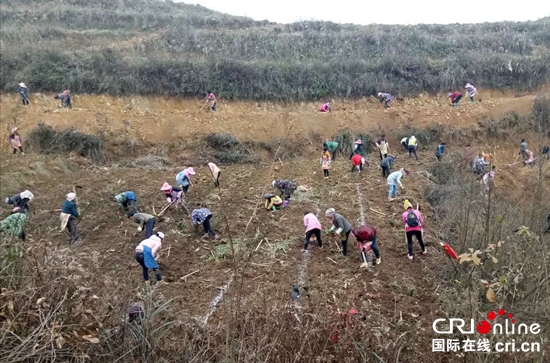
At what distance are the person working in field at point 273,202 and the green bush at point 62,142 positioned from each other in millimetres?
8942

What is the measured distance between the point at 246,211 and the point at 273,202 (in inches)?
31.3

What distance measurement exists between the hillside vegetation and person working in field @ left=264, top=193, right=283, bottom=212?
11685 mm

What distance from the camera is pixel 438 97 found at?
934 inches

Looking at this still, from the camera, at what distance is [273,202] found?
445 inches

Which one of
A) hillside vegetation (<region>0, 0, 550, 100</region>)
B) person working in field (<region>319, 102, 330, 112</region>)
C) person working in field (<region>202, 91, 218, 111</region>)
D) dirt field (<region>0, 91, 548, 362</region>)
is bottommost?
dirt field (<region>0, 91, 548, 362</region>)

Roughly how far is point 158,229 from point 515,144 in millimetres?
18106

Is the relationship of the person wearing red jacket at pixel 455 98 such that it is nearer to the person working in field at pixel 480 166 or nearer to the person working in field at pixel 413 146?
the person working in field at pixel 413 146

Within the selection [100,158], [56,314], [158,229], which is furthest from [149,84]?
[56,314]

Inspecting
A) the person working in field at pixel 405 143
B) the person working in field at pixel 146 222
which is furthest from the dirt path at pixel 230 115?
the person working in field at pixel 146 222

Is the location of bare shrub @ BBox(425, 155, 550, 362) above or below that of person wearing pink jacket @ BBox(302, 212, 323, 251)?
above

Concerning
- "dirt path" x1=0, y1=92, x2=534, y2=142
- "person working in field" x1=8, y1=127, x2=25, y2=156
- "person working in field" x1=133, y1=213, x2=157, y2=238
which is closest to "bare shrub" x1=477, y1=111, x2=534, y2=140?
"dirt path" x1=0, y1=92, x2=534, y2=142

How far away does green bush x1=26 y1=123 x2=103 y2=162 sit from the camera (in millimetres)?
16875

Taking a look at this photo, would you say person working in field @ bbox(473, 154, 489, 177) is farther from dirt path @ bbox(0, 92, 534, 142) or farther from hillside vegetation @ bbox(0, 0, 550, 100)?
hillside vegetation @ bbox(0, 0, 550, 100)

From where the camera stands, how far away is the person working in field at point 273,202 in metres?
11.3
